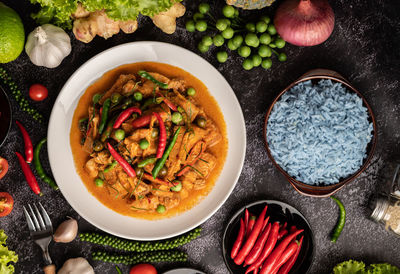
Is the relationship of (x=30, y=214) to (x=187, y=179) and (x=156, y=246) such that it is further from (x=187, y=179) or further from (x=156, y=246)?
(x=187, y=179)

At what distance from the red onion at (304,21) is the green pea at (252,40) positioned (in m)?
0.26

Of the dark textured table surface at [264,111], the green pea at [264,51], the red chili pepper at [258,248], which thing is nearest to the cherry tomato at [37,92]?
the dark textured table surface at [264,111]

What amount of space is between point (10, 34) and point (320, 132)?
3392 millimetres

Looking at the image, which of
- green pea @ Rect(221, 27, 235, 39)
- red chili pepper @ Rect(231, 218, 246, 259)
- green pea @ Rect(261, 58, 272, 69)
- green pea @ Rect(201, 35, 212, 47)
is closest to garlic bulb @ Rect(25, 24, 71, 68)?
green pea @ Rect(201, 35, 212, 47)

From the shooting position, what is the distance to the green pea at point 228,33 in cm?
385

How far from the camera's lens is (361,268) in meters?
4.22

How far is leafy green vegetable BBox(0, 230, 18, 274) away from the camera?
3.94m

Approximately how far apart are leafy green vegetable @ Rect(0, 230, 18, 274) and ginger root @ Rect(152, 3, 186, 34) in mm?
3007

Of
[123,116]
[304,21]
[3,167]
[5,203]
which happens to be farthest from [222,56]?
[5,203]

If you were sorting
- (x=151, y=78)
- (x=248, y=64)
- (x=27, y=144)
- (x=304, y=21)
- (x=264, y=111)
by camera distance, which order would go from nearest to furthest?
(x=304, y=21), (x=151, y=78), (x=248, y=64), (x=27, y=144), (x=264, y=111)

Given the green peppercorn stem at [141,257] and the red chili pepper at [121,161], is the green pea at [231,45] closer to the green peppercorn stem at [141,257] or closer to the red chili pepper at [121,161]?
the red chili pepper at [121,161]

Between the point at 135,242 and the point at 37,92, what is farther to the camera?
the point at 135,242

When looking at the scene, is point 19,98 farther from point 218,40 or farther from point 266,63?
point 266,63

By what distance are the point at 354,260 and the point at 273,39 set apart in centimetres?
288
